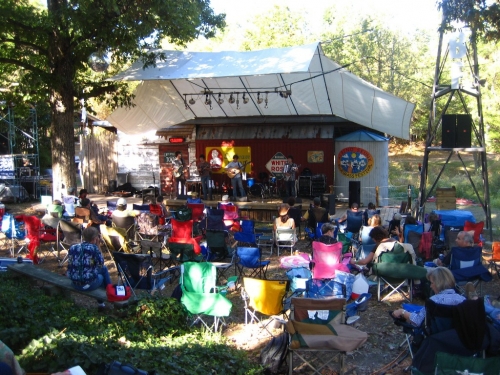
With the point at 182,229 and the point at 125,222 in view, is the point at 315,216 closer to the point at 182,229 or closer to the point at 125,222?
the point at 182,229

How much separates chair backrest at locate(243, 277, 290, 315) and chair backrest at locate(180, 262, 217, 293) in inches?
29.9

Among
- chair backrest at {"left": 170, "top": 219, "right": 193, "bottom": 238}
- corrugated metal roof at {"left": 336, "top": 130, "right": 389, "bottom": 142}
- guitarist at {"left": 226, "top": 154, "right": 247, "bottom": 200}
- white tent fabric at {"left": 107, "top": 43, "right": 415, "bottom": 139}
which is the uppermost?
white tent fabric at {"left": 107, "top": 43, "right": 415, "bottom": 139}

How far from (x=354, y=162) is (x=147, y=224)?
27.6ft

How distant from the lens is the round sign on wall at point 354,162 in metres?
16.6

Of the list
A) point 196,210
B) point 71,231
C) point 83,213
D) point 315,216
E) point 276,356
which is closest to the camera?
point 276,356

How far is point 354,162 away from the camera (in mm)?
16812

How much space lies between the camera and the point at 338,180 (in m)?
17.1

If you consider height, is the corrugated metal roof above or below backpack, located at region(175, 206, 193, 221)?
above

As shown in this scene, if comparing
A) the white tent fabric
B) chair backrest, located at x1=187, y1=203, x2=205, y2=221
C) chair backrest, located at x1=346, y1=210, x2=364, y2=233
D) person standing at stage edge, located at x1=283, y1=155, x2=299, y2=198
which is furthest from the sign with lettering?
chair backrest, located at x1=346, y1=210, x2=364, y2=233

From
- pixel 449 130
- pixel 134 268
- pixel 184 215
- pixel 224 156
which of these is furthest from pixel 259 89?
pixel 134 268

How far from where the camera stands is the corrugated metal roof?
16.4 metres

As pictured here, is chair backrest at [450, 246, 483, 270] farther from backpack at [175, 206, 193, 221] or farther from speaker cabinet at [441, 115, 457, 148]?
speaker cabinet at [441, 115, 457, 148]

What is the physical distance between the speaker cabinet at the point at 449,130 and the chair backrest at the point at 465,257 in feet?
17.3

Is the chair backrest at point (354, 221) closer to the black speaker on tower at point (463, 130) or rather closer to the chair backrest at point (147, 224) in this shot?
the black speaker on tower at point (463, 130)
